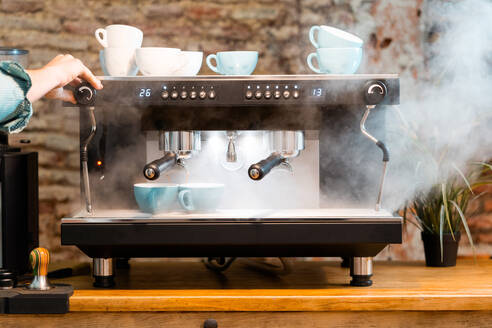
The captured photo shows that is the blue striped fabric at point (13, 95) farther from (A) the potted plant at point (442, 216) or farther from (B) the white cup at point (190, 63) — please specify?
(A) the potted plant at point (442, 216)

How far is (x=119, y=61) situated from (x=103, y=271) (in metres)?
0.48

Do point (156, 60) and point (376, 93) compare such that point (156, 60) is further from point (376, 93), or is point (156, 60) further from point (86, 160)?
point (376, 93)

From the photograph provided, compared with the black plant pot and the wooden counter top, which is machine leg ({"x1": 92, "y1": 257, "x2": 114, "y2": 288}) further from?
the black plant pot

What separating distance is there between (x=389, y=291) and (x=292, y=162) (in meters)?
0.37

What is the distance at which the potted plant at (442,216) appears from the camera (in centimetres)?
159

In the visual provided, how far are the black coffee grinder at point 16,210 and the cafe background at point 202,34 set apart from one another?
0.38 metres

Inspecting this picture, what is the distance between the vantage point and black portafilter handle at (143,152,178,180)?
1.20m

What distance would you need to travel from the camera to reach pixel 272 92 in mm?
1312

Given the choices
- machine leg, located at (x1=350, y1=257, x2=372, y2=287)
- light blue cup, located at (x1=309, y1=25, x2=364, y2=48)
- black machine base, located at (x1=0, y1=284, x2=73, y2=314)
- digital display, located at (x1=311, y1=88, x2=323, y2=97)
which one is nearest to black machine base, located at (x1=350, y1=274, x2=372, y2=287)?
machine leg, located at (x1=350, y1=257, x2=372, y2=287)

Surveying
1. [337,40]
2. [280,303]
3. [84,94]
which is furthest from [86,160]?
[337,40]

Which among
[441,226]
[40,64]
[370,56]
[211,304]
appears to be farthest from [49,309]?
[370,56]

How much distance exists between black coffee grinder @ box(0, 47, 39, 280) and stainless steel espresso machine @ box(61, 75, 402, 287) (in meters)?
0.13

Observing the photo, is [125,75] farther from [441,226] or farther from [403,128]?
[441,226]

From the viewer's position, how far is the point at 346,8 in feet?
5.94
